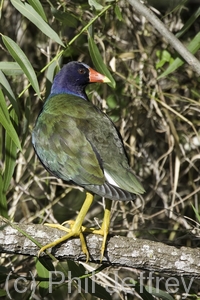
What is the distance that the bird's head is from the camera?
13.1ft

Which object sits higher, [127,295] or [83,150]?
[83,150]

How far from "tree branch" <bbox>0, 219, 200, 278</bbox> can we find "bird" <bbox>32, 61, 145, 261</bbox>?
0.05 meters

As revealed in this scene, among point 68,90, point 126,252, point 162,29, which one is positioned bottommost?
point 126,252

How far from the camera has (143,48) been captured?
4316 mm

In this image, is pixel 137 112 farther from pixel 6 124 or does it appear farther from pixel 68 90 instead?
Result: pixel 6 124

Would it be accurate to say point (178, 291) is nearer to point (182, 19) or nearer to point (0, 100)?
point (0, 100)

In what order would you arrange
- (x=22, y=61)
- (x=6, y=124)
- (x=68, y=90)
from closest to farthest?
(x=6, y=124)
(x=22, y=61)
(x=68, y=90)

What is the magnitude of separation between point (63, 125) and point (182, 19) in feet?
5.47

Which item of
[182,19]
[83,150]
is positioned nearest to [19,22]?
[182,19]

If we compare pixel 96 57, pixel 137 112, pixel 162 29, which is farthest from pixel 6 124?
pixel 137 112

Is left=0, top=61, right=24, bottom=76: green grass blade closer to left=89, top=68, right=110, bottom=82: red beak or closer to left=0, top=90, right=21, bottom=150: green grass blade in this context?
left=0, top=90, right=21, bottom=150: green grass blade

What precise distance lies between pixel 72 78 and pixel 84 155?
920 millimetres

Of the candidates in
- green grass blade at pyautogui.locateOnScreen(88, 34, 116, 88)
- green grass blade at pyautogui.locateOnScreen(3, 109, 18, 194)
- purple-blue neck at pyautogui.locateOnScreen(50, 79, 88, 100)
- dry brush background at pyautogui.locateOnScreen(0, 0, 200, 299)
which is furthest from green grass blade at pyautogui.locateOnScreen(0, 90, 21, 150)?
dry brush background at pyautogui.locateOnScreen(0, 0, 200, 299)

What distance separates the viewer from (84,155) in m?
3.24
